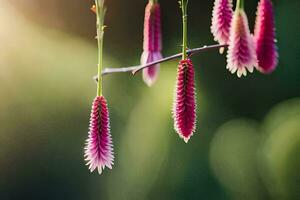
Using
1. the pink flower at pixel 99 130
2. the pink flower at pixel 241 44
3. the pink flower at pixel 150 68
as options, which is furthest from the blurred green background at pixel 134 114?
the pink flower at pixel 241 44

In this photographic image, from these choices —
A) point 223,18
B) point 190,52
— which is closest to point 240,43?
point 223,18

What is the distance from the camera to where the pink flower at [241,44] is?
104 cm

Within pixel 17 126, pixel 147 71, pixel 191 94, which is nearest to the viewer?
pixel 191 94

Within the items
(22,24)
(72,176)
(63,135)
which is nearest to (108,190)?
(72,176)

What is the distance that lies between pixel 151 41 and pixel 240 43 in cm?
47

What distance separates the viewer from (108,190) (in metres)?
1.61

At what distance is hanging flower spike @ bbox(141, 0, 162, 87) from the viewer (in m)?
1.43

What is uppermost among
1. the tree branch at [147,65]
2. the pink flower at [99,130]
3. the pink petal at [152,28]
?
the pink petal at [152,28]

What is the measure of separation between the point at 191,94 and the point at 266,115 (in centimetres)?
36

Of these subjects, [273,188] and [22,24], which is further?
[22,24]

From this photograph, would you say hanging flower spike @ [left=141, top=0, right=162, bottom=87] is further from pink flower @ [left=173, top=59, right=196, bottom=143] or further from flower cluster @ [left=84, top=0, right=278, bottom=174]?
pink flower @ [left=173, top=59, right=196, bottom=143]

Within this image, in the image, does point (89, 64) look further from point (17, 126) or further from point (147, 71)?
point (17, 126)

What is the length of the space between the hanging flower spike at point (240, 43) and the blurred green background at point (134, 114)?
14.5 inches

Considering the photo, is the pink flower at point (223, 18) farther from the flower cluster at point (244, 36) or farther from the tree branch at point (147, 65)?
the tree branch at point (147, 65)
